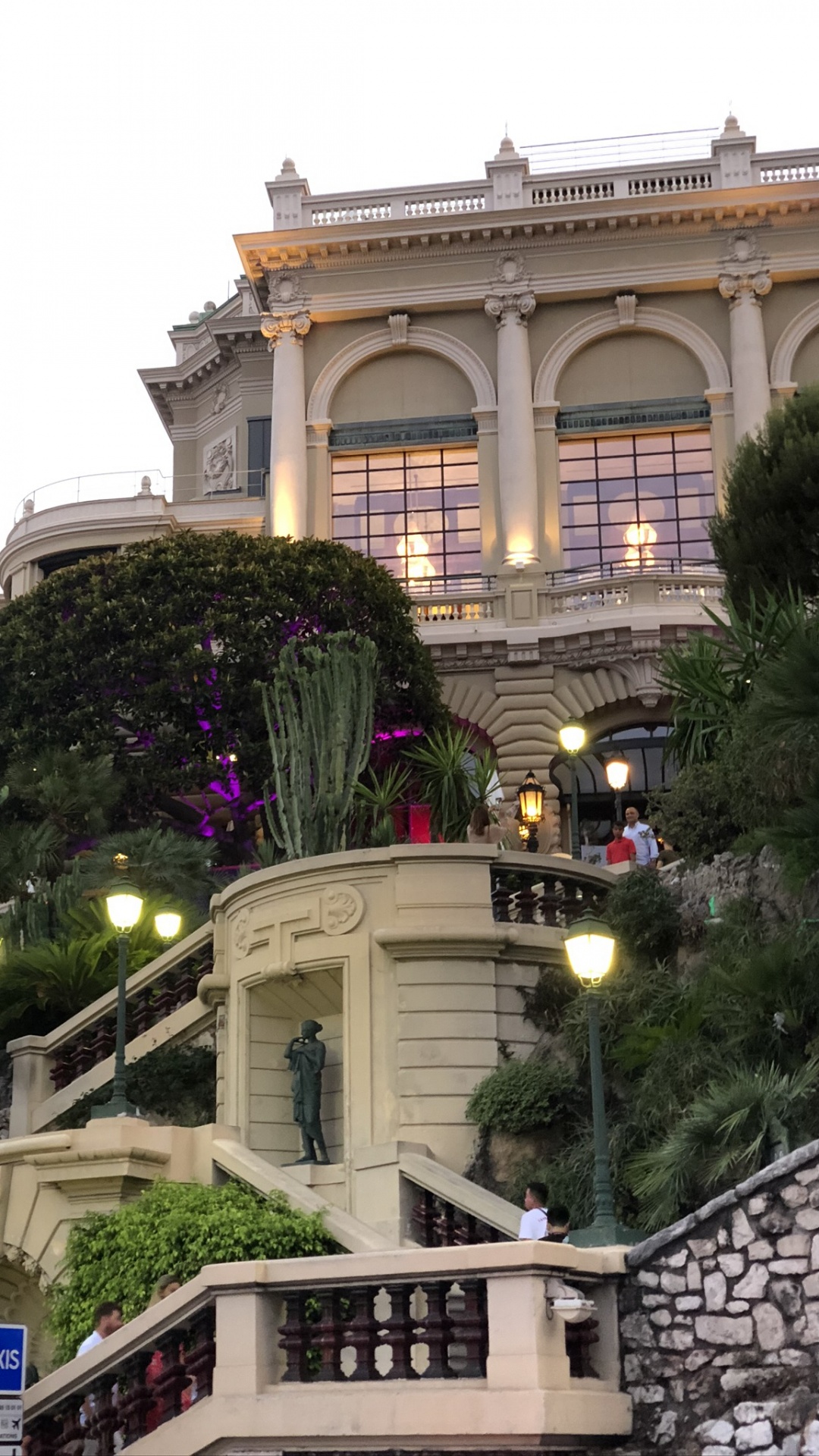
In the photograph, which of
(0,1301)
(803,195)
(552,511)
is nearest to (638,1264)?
(0,1301)

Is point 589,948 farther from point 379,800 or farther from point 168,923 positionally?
point 168,923

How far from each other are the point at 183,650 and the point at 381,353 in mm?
14130

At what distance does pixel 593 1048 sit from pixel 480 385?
115 ft

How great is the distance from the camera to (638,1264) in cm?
1138

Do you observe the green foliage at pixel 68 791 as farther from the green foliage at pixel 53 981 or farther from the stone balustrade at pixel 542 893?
the stone balustrade at pixel 542 893

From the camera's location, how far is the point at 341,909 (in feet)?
67.8

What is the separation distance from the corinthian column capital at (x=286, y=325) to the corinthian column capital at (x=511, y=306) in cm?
457

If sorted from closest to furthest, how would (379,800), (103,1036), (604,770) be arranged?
(103,1036), (379,800), (604,770)

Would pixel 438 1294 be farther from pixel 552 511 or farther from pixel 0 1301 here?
pixel 552 511

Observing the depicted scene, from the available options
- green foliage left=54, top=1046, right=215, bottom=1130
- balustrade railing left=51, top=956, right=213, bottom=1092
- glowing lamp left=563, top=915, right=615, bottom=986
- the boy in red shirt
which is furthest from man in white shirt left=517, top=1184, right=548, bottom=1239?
the boy in red shirt

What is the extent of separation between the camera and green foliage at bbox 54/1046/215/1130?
21938mm

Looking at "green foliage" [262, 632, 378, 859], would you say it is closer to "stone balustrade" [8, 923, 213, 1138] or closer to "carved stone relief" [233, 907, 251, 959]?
"carved stone relief" [233, 907, 251, 959]

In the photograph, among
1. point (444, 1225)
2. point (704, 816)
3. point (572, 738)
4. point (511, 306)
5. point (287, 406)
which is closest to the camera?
point (444, 1225)

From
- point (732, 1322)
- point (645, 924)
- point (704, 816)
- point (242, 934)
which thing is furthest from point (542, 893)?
point (732, 1322)
